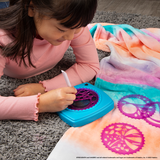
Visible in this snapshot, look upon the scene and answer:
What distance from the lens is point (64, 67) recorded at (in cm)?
101

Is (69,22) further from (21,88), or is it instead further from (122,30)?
(122,30)

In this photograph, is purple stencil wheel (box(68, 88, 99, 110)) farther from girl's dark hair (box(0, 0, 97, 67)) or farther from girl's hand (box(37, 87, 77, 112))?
girl's dark hair (box(0, 0, 97, 67))

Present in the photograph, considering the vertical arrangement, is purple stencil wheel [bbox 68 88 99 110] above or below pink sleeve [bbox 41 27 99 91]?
below

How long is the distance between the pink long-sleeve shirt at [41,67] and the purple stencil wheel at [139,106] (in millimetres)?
190

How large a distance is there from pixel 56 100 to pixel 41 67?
25 cm

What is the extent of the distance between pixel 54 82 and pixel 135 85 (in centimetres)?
32

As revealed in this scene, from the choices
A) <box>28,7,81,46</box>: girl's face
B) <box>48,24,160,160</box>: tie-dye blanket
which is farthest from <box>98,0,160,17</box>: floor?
<box>28,7,81,46</box>: girl's face

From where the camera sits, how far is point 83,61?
35.0 inches

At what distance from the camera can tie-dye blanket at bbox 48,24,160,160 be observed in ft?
1.88

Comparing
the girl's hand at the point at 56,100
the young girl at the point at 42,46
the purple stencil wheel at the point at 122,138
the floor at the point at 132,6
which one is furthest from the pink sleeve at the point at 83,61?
the floor at the point at 132,6

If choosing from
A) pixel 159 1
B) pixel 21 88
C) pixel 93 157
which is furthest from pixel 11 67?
pixel 159 1

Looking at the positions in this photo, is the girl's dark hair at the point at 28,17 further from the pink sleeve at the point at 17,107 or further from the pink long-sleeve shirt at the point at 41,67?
the pink sleeve at the point at 17,107

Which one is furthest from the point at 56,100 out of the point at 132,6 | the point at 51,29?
the point at 132,6

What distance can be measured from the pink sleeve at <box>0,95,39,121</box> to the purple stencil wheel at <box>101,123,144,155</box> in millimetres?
236
